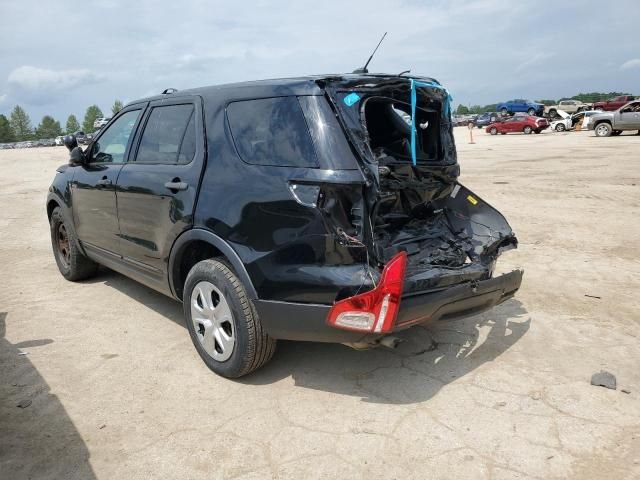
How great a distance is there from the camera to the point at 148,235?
393 centimetres

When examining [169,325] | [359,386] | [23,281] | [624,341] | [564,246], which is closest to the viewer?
[359,386]

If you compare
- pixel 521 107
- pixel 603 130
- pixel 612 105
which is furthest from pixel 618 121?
pixel 521 107

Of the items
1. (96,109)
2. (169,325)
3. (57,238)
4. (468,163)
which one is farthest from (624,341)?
(96,109)

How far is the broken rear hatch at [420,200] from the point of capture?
3.01 meters

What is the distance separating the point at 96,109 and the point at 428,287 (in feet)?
489

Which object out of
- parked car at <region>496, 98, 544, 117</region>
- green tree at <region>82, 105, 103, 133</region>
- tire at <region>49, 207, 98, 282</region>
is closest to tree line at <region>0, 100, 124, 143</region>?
green tree at <region>82, 105, 103, 133</region>

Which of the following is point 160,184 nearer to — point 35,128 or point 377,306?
point 377,306

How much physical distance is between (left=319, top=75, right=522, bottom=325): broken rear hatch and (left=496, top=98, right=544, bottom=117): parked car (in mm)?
47722

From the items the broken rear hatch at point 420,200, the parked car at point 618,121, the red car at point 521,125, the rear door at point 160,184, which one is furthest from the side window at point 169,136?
the red car at point 521,125

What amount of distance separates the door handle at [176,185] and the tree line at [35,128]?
424 ft

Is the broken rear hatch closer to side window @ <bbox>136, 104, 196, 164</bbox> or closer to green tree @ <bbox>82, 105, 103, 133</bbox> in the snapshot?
side window @ <bbox>136, 104, 196, 164</bbox>

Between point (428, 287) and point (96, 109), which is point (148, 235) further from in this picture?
point (96, 109)

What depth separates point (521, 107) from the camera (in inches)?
1930

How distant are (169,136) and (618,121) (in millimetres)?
26540
